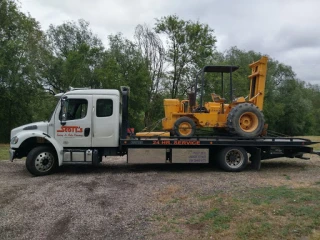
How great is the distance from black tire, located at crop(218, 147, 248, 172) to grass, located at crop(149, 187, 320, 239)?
303cm

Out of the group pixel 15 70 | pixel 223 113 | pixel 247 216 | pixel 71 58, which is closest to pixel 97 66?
pixel 71 58

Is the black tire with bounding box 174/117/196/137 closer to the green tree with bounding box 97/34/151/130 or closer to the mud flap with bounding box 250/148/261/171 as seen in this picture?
the mud flap with bounding box 250/148/261/171

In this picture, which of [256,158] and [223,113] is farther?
[223,113]

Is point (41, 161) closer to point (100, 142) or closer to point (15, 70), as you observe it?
point (100, 142)

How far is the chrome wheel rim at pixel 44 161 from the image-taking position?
10.4 m

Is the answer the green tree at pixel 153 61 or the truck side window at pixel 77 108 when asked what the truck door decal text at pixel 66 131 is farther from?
the green tree at pixel 153 61

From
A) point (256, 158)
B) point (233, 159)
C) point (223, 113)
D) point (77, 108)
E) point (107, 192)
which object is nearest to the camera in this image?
point (107, 192)

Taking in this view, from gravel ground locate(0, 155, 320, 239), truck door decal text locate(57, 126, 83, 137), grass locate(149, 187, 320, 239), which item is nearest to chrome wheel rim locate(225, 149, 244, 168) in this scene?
gravel ground locate(0, 155, 320, 239)

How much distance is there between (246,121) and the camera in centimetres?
1141

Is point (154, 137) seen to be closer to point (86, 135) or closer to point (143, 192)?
point (86, 135)

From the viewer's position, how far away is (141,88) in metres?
33.4

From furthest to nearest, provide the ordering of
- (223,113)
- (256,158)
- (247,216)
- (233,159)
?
(223,113) → (256,158) → (233,159) → (247,216)

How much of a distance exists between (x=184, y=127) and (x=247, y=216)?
5.37 m

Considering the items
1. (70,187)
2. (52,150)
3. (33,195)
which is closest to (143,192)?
(70,187)
